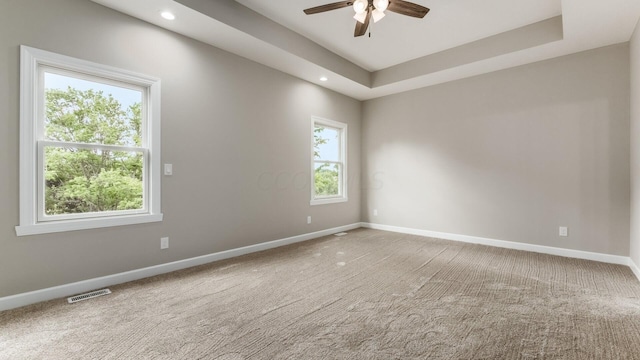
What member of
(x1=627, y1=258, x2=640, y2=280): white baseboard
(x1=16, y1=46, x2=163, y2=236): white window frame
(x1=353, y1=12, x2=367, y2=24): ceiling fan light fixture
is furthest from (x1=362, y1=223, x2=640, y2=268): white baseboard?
(x1=16, y1=46, x2=163, y2=236): white window frame

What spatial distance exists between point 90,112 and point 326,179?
3552 millimetres

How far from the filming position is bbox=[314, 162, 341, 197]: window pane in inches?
199

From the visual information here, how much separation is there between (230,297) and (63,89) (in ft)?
7.94

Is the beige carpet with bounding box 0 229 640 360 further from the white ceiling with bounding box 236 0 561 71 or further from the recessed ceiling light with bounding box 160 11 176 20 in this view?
the white ceiling with bounding box 236 0 561 71

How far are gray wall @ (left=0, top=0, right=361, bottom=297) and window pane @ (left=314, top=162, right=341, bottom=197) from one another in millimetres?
408

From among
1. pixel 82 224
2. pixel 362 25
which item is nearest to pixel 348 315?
pixel 82 224

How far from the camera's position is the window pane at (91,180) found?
247 centimetres

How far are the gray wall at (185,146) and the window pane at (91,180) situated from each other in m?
0.23

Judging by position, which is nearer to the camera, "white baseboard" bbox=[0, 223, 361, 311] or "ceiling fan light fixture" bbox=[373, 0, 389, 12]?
"white baseboard" bbox=[0, 223, 361, 311]

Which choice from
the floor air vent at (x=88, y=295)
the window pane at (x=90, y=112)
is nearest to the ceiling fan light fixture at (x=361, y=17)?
the window pane at (x=90, y=112)

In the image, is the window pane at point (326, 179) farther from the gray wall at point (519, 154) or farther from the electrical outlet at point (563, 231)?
the electrical outlet at point (563, 231)

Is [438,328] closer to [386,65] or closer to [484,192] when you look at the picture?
[484,192]

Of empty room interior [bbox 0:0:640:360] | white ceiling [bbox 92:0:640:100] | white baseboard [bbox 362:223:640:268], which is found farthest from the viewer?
white baseboard [bbox 362:223:640:268]

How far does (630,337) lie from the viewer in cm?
185
